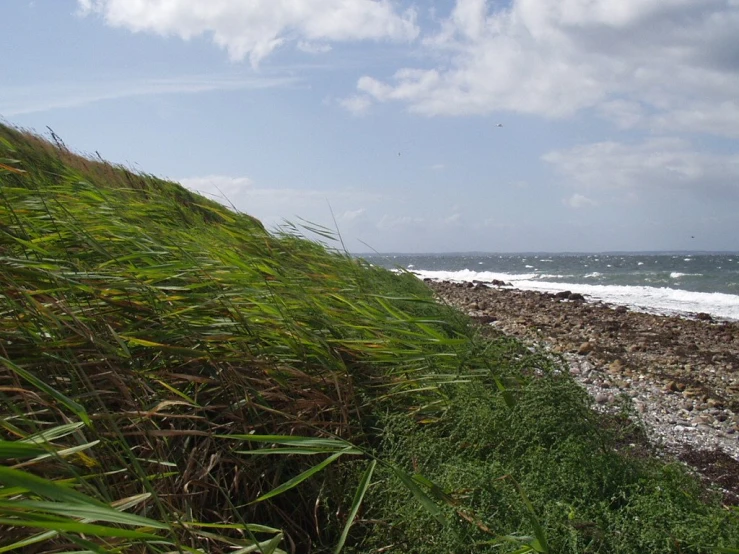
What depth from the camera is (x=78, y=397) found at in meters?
1.34

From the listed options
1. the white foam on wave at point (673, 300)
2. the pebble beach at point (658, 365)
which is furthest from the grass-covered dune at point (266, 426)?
the white foam on wave at point (673, 300)

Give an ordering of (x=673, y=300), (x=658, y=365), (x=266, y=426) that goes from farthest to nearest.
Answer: (x=673, y=300)
(x=658, y=365)
(x=266, y=426)

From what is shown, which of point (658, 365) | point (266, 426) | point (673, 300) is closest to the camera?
point (266, 426)

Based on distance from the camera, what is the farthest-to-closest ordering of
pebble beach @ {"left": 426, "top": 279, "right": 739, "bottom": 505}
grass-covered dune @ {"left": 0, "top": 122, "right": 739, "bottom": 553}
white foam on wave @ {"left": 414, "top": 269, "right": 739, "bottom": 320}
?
white foam on wave @ {"left": 414, "top": 269, "right": 739, "bottom": 320} → pebble beach @ {"left": 426, "top": 279, "right": 739, "bottom": 505} → grass-covered dune @ {"left": 0, "top": 122, "right": 739, "bottom": 553}

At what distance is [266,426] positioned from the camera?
5.88ft

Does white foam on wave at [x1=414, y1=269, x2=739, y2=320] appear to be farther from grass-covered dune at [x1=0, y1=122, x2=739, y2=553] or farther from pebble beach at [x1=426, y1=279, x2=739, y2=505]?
grass-covered dune at [x1=0, y1=122, x2=739, y2=553]

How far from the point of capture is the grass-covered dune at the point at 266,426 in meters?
1.34

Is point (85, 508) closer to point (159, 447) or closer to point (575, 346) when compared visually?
point (159, 447)

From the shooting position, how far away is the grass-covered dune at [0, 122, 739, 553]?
4.41 ft

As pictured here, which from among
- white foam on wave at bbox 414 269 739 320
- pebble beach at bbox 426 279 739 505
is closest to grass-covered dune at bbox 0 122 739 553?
pebble beach at bbox 426 279 739 505

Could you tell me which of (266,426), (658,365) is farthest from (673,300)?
(266,426)

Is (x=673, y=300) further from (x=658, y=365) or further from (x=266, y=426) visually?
(x=266, y=426)

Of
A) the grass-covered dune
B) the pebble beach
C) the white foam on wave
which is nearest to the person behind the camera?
the grass-covered dune

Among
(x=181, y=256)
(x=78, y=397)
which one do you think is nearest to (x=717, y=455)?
(x=181, y=256)
